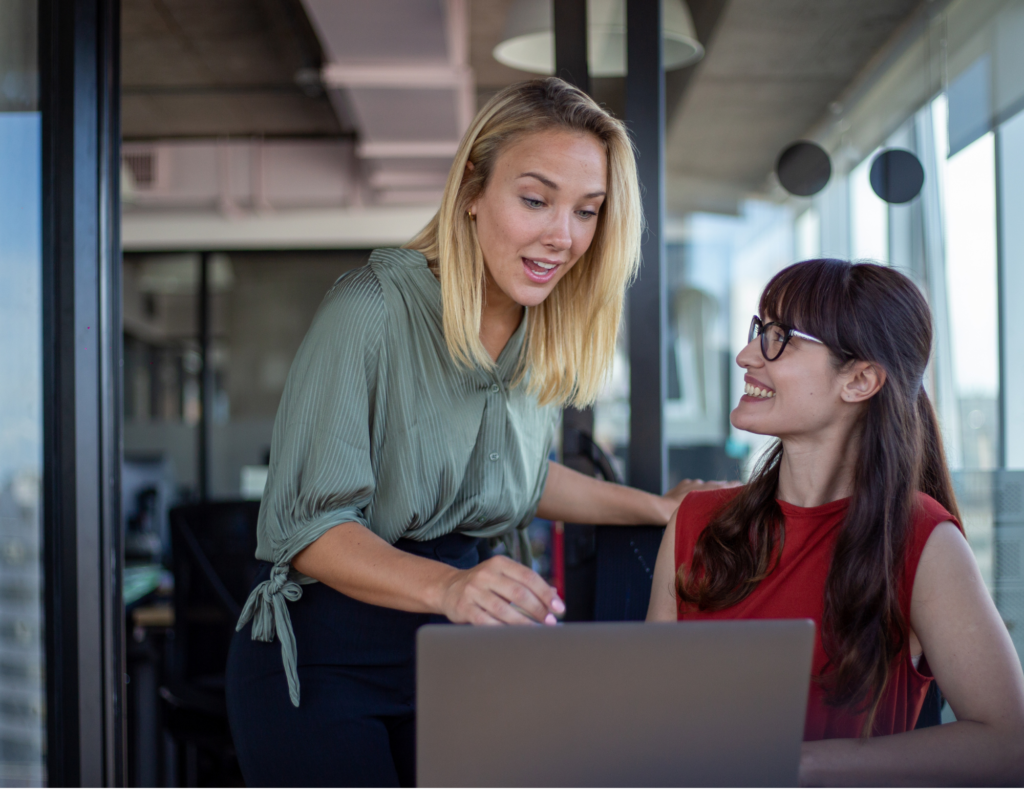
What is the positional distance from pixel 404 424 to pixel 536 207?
37cm

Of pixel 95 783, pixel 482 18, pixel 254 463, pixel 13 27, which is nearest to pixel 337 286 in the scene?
pixel 13 27

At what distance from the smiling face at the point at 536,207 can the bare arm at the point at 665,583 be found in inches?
19.4

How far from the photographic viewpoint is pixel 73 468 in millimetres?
1562

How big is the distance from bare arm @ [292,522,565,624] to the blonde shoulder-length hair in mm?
343

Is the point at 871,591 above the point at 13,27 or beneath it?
beneath

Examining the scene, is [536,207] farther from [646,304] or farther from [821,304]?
[646,304]

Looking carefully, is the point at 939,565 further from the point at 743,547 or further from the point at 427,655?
the point at 427,655

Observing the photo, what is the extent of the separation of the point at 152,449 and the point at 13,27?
18.3 feet

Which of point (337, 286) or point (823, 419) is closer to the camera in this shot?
point (337, 286)

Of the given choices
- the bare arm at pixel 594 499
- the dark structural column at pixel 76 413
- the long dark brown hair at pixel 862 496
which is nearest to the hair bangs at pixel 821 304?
the long dark brown hair at pixel 862 496

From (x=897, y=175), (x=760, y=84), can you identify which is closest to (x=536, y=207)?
(x=897, y=175)

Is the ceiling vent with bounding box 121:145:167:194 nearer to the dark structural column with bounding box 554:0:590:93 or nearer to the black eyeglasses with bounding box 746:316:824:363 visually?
the dark structural column with bounding box 554:0:590:93

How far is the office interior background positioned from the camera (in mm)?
1575

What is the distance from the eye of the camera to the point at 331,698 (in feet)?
4.20
